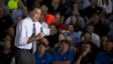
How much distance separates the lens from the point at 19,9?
10.9 m

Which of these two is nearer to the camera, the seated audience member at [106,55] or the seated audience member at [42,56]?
the seated audience member at [42,56]

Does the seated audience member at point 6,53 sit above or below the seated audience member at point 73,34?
below

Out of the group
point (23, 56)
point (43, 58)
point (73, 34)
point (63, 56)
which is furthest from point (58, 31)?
point (23, 56)

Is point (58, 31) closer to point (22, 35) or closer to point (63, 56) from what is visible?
point (63, 56)

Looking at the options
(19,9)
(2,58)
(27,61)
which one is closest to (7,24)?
(19,9)

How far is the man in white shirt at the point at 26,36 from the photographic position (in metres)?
6.73

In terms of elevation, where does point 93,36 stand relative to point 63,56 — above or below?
above

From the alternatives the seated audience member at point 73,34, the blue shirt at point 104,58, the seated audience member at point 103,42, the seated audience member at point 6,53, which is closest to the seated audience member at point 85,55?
the blue shirt at point 104,58

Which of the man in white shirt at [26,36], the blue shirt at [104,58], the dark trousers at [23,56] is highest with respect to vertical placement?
the man in white shirt at [26,36]

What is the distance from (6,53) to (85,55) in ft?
5.35

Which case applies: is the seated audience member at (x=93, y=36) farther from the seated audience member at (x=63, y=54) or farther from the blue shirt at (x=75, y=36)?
the seated audience member at (x=63, y=54)

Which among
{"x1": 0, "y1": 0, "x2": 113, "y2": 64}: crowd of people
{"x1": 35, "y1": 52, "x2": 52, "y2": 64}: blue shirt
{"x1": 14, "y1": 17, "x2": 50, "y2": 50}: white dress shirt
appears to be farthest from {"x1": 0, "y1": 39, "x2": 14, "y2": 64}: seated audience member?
{"x1": 14, "y1": 17, "x2": 50, "y2": 50}: white dress shirt

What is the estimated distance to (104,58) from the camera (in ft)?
28.1

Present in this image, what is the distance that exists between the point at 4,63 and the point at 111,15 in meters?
3.34
